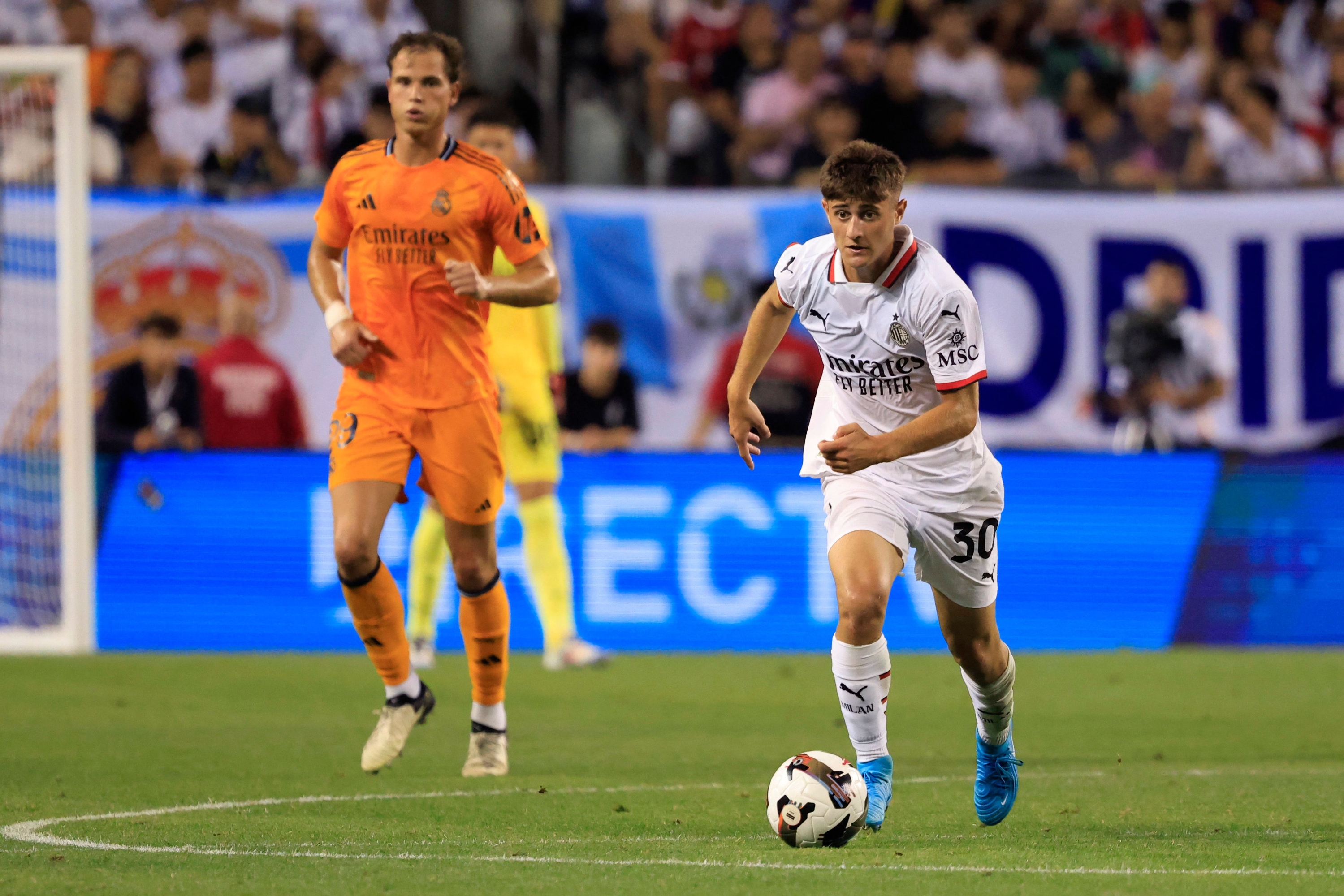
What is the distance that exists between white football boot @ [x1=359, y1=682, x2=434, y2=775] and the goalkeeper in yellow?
3.03 meters

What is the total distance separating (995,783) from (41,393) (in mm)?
7774

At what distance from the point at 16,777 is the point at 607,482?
592 centimetres

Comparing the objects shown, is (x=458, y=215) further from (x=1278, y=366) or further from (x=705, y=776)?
(x=1278, y=366)

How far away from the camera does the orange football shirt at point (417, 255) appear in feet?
22.0

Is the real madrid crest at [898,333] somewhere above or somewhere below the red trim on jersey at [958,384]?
above

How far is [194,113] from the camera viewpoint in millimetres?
14711

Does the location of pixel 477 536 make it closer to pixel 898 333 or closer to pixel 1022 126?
pixel 898 333

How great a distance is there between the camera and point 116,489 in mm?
12188

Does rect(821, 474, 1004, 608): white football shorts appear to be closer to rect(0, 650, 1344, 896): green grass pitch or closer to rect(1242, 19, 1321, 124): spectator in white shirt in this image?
rect(0, 650, 1344, 896): green grass pitch

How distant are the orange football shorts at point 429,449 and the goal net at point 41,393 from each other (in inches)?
206

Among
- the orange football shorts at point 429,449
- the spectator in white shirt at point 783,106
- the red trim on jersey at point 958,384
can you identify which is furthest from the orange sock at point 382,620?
the spectator in white shirt at point 783,106

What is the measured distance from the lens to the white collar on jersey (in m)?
5.69

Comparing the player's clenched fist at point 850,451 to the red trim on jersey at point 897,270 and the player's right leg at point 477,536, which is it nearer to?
the red trim on jersey at point 897,270

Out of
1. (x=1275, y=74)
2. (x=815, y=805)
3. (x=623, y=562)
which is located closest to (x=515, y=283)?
(x=815, y=805)
